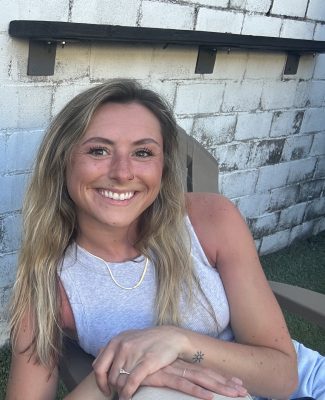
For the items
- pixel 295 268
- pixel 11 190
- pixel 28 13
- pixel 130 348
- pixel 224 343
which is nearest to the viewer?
pixel 130 348

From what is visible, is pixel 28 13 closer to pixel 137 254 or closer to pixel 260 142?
pixel 137 254

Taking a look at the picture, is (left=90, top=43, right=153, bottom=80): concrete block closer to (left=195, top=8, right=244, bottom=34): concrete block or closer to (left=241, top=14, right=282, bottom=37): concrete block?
(left=195, top=8, right=244, bottom=34): concrete block

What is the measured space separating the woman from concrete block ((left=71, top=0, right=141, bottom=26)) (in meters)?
0.97

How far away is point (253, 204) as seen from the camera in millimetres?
4438

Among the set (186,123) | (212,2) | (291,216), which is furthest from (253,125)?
(291,216)

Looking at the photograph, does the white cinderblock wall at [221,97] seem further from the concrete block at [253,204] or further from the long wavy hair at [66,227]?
the long wavy hair at [66,227]

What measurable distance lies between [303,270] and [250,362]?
289 centimetres

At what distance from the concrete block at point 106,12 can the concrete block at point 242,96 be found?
38.3 inches

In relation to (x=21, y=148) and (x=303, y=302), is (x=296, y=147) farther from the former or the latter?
(x=303, y=302)

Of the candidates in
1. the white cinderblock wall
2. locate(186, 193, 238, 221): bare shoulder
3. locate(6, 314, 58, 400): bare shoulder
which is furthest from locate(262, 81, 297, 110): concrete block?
locate(6, 314, 58, 400): bare shoulder

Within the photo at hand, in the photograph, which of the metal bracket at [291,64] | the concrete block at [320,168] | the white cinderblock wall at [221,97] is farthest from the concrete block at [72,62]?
the concrete block at [320,168]

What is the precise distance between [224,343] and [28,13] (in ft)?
4.82

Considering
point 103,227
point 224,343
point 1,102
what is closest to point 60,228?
point 103,227

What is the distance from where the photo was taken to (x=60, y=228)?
186cm
